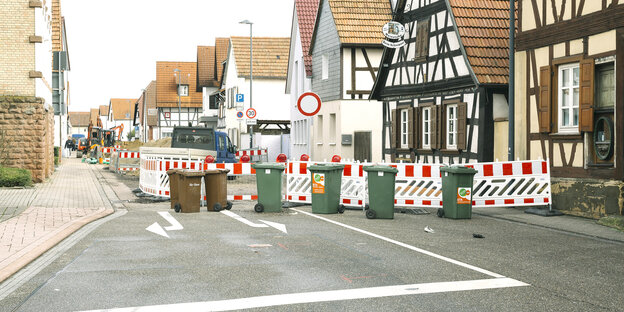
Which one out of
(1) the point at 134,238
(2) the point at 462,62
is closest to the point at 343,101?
(2) the point at 462,62

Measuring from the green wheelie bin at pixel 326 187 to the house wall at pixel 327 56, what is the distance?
61.0 feet

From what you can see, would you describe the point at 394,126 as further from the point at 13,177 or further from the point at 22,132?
the point at 13,177

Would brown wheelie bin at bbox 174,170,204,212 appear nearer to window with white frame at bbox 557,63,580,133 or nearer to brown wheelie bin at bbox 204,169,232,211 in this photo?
brown wheelie bin at bbox 204,169,232,211

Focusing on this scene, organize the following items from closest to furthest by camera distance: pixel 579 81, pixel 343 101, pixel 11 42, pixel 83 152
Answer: pixel 579 81, pixel 11 42, pixel 343 101, pixel 83 152

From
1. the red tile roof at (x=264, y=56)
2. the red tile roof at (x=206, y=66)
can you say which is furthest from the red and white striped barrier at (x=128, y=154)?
the red tile roof at (x=206, y=66)

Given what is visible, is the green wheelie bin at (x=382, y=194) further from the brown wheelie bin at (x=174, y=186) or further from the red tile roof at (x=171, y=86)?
the red tile roof at (x=171, y=86)

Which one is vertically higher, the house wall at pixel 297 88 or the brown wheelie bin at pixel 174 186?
the house wall at pixel 297 88

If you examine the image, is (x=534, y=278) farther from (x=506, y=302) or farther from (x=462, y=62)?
(x=462, y=62)

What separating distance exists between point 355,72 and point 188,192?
19270 mm

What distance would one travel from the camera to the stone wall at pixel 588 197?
14664mm

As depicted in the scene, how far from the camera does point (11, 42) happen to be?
24328 mm

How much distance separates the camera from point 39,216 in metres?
14.4

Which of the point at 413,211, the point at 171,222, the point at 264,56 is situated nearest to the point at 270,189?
the point at 171,222

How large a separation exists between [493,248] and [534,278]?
8.27 ft
